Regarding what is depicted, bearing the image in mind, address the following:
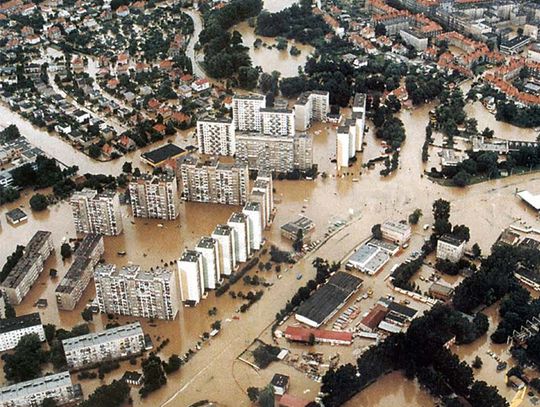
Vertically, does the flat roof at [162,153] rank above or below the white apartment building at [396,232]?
above

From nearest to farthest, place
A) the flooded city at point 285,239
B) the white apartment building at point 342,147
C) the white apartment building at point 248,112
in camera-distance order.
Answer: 1. the flooded city at point 285,239
2. the white apartment building at point 342,147
3. the white apartment building at point 248,112

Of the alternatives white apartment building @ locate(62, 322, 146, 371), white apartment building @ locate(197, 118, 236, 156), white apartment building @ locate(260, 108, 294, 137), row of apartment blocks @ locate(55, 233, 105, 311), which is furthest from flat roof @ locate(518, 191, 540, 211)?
row of apartment blocks @ locate(55, 233, 105, 311)

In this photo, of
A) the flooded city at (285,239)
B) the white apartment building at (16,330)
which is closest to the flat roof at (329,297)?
the flooded city at (285,239)

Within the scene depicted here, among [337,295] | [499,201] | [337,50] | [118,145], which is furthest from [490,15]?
[337,295]

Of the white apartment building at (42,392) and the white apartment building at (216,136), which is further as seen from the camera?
the white apartment building at (216,136)

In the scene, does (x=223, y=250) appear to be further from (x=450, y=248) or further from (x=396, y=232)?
(x=450, y=248)

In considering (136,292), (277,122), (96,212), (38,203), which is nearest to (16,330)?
(136,292)

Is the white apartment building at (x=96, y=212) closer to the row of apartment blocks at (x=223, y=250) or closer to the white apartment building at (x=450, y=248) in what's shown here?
the row of apartment blocks at (x=223, y=250)

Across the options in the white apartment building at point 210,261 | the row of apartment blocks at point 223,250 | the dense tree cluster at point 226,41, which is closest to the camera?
the row of apartment blocks at point 223,250

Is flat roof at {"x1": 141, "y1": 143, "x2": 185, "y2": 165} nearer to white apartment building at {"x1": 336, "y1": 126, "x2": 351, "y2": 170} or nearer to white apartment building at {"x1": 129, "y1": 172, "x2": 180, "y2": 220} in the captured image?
white apartment building at {"x1": 129, "y1": 172, "x2": 180, "y2": 220}
